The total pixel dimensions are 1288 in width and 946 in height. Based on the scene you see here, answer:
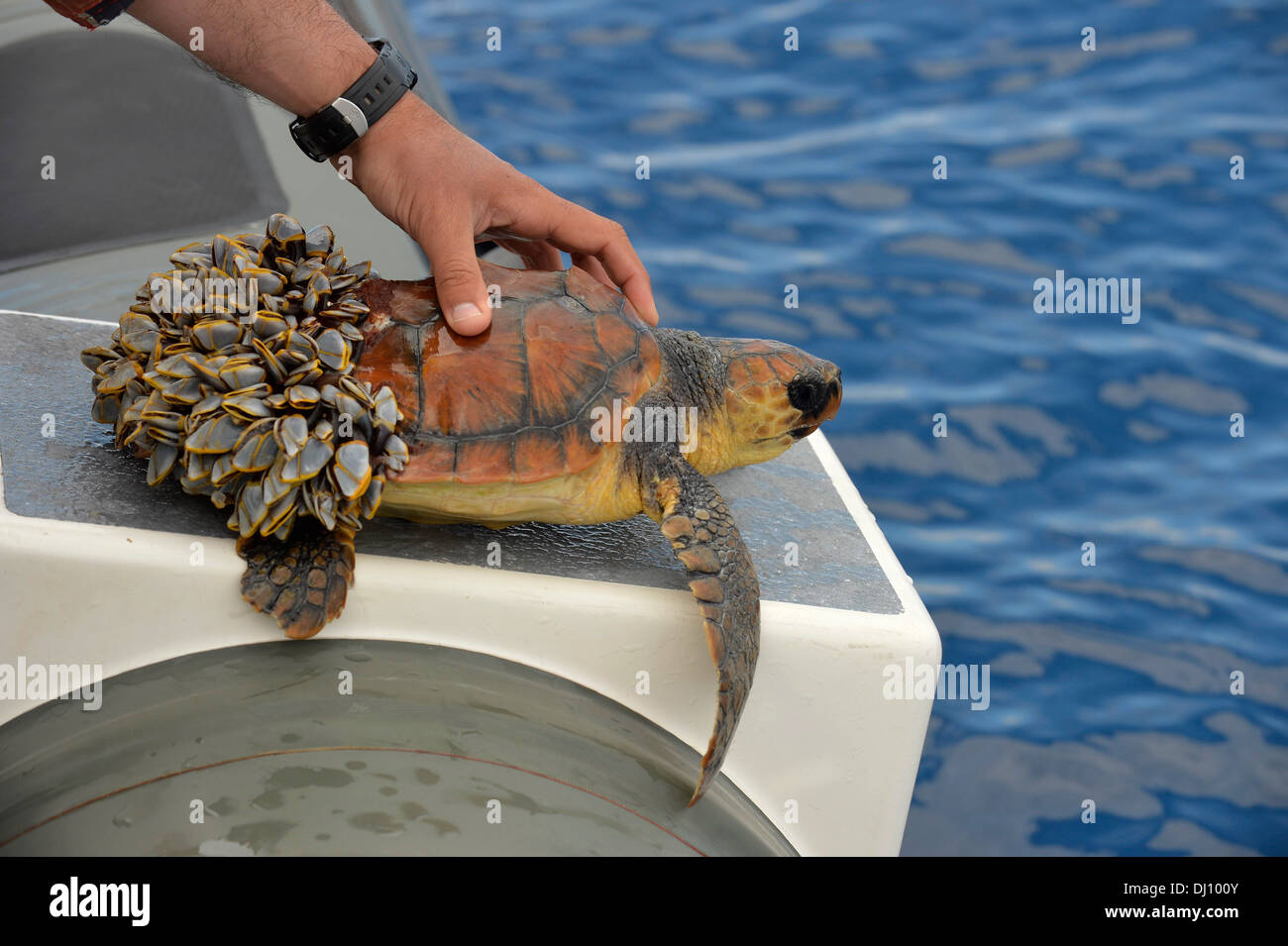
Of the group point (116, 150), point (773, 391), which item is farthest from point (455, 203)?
point (116, 150)

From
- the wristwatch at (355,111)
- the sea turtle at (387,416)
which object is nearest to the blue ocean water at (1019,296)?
the sea turtle at (387,416)

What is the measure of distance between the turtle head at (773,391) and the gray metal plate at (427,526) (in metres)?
0.10

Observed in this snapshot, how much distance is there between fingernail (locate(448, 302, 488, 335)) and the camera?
0.89 m

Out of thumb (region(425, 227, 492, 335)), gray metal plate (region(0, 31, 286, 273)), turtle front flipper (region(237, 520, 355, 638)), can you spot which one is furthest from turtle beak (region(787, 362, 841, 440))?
gray metal plate (region(0, 31, 286, 273))

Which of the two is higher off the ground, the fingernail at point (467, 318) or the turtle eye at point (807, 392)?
the fingernail at point (467, 318)

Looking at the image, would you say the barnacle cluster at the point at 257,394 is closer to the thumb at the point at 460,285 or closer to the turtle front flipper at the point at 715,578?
the thumb at the point at 460,285

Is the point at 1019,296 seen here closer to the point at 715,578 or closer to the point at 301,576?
the point at 715,578

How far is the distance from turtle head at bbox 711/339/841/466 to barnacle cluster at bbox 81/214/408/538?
355 millimetres

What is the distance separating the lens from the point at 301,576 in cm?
85

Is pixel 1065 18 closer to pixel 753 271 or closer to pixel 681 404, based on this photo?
pixel 753 271

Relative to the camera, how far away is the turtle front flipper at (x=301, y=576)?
0.84m
